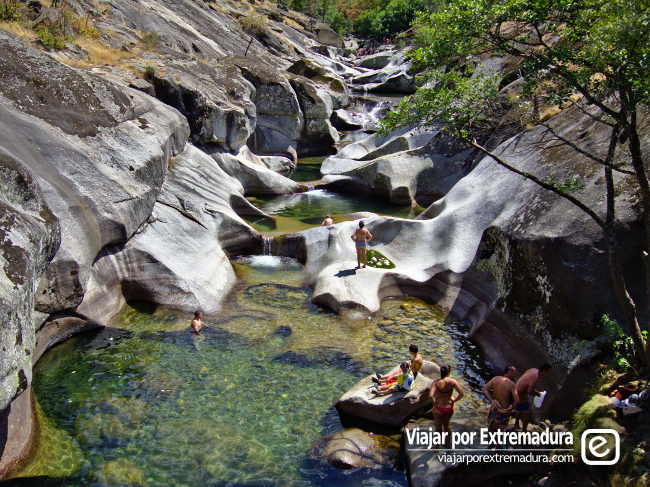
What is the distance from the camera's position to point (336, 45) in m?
70.0

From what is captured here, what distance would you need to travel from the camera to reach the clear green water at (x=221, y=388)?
8.44 metres

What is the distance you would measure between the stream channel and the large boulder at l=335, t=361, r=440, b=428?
14.9 inches

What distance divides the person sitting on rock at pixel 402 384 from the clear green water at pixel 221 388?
1159mm

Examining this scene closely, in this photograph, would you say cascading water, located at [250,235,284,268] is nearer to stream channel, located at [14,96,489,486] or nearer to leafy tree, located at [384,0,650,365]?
stream channel, located at [14,96,489,486]

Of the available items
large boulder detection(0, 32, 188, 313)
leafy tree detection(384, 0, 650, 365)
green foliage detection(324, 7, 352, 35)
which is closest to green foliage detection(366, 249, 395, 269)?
leafy tree detection(384, 0, 650, 365)

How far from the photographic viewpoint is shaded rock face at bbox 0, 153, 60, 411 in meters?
7.65

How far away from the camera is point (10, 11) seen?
1978 centimetres

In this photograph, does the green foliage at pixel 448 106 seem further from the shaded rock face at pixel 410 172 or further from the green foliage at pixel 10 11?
the green foliage at pixel 10 11

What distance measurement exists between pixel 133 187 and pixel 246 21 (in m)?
38.0

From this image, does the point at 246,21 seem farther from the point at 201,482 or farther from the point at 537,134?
the point at 201,482

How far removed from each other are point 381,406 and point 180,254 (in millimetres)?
Result: 8613

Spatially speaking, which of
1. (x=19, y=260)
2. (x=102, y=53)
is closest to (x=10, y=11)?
(x=102, y=53)

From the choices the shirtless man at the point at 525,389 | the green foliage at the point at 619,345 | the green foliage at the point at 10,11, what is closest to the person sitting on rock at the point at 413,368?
the shirtless man at the point at 525,389

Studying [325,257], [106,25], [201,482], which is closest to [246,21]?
[106,25]
